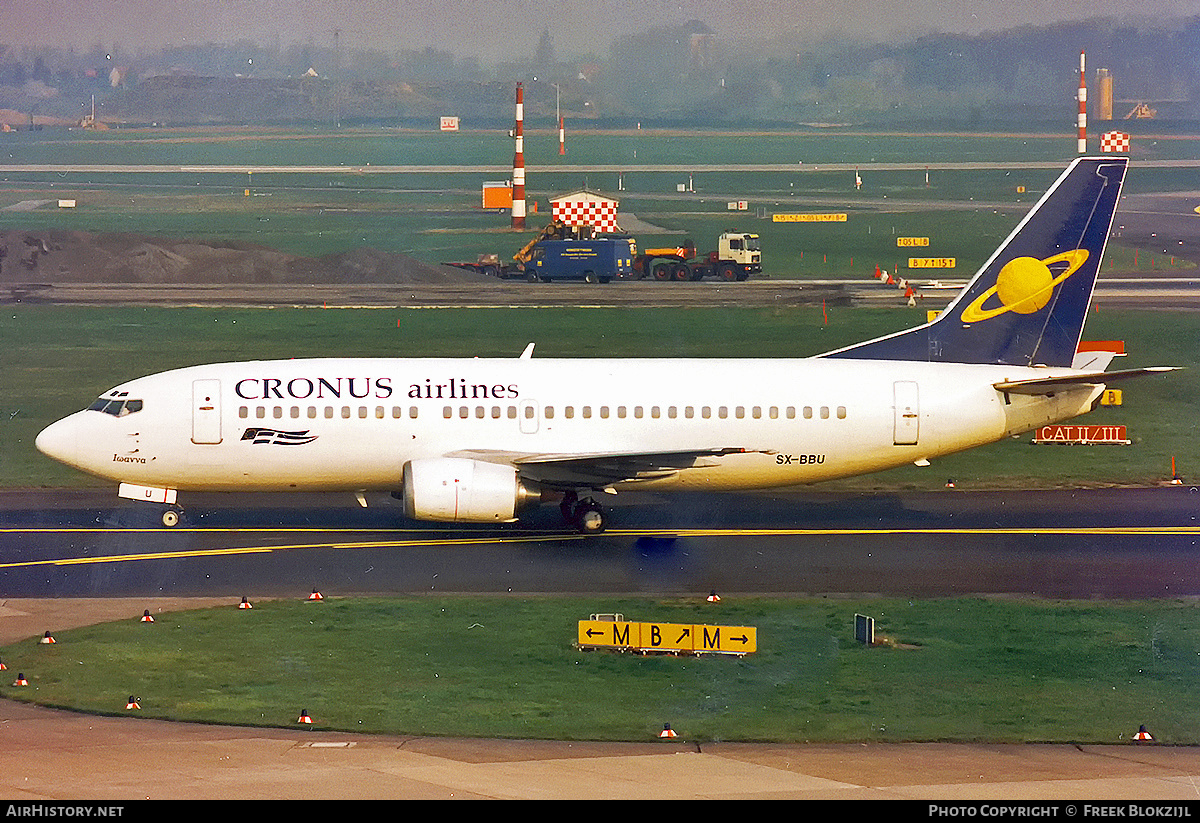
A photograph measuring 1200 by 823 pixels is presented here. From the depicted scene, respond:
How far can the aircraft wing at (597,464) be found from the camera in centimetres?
3831

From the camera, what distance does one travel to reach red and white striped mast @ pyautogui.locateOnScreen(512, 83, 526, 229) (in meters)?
102

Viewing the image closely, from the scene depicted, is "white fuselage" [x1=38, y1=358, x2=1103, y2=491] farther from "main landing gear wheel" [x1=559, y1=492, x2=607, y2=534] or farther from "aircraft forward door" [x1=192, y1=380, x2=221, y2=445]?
"main landing gear wheel" [x1=559, y1=492, x2=607, y2=534]

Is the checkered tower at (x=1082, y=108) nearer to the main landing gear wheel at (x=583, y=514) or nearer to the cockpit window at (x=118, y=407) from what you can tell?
the main landing gear wheel at (x=583, y=514)

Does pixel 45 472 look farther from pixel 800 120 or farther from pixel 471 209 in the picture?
pixel 800 120

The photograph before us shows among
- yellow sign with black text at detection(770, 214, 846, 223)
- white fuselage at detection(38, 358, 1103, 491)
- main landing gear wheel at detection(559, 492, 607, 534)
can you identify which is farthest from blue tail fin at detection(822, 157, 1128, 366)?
yellow sign with black text at detection(770, 214, 846, 223)

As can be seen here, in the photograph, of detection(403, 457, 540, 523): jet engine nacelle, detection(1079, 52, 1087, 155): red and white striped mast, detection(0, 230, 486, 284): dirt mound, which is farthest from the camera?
detection(1079, 52, 1087, 155): red and white striped mast

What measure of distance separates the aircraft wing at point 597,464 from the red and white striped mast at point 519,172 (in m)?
65.1

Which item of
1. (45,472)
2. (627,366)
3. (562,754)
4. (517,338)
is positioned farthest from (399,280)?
(562,754)

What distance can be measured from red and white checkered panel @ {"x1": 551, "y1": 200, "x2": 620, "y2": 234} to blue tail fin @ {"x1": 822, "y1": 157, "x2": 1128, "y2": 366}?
6138 centimetres

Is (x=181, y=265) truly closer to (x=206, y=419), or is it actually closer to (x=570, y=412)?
(x=206, y=419)

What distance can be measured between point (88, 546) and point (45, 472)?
9813 mm

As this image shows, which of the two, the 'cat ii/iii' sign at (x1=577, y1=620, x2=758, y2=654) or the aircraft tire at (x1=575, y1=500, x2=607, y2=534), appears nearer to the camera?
the 'cat ii/iii' sign at (x1=577, y1=620, x2=758, y2=654)

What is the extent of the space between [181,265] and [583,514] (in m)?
58.7

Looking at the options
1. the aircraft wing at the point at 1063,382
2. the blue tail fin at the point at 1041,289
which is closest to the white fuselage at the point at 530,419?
the aircraft wing at the point at 1063,382
